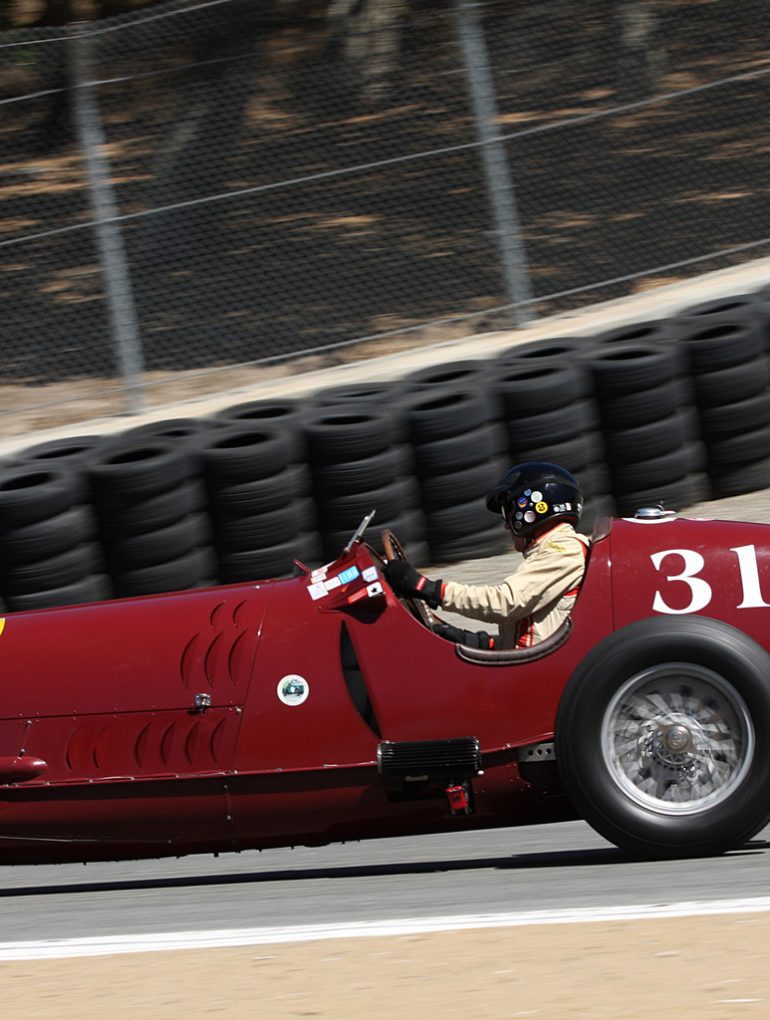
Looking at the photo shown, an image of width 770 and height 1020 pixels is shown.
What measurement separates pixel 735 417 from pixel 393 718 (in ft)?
16.9

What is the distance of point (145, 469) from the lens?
8969mm

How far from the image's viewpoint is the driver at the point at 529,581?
17.9 feet

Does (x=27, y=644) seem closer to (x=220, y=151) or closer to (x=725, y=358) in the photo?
(x=725, y=358)

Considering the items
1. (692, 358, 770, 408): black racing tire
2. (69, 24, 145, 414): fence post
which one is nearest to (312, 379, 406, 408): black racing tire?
(69, 24, 145, 414): fence post

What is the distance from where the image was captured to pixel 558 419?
31.3 feet

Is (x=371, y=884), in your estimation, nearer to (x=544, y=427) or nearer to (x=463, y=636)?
(x=463, y=636)

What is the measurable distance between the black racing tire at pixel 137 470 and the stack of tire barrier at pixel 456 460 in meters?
1.31

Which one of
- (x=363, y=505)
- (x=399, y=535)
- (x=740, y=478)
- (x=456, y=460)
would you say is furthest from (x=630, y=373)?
(x=363, y=505)

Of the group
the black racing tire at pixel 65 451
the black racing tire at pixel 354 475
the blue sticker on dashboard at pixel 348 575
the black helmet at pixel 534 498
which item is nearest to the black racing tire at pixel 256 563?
the black racing tire at pixel 354 475

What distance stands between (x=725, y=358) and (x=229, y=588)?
4.89 metres

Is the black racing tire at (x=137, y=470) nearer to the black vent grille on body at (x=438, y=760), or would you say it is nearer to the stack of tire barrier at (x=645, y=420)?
the stack of tire barrier at (x=645, y=420)

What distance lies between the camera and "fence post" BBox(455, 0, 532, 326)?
35.8ft

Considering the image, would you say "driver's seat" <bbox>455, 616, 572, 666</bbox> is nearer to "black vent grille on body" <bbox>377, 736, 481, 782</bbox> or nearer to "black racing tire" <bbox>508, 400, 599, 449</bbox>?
"black vent grille on body" <bbox>377, 736, 481, 782</bbox>

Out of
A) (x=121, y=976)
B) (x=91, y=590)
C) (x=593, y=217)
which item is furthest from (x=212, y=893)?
(x=593, y=217)
